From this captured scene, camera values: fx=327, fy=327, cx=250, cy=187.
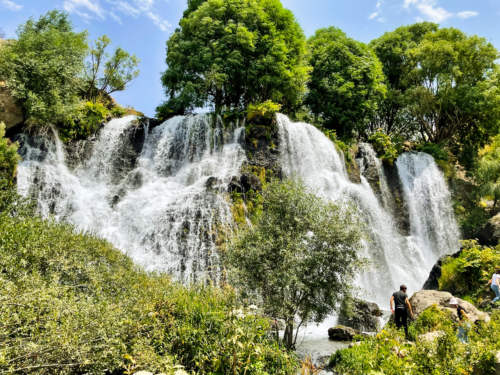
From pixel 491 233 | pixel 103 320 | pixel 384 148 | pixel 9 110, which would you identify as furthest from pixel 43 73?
pixel 491 233

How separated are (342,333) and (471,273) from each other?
7.21 meters

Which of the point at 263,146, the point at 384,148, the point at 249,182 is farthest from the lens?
the point at 384,148

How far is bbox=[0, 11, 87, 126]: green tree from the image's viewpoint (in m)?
19.9

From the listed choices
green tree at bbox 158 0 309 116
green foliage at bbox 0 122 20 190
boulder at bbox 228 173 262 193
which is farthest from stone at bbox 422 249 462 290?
green foliage at bbox 0 122 20 190

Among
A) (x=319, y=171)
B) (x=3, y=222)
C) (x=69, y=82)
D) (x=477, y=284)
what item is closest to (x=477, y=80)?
(x=319, y=171)

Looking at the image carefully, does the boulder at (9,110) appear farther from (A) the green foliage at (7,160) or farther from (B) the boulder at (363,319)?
(B) the boulder at (363,319)

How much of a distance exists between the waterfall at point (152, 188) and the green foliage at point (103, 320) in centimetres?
495

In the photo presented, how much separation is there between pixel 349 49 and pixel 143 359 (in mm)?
35755

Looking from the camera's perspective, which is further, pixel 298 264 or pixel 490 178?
pixel 490 178

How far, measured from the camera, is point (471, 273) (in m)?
15.0

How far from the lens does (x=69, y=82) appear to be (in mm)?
22469

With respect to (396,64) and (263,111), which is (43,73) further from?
(396,64)

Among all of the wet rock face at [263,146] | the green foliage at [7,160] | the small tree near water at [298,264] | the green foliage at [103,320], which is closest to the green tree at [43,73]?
the green foliage at [7,160]

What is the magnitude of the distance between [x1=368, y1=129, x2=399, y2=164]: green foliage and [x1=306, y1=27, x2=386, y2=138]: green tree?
290 centimetres
